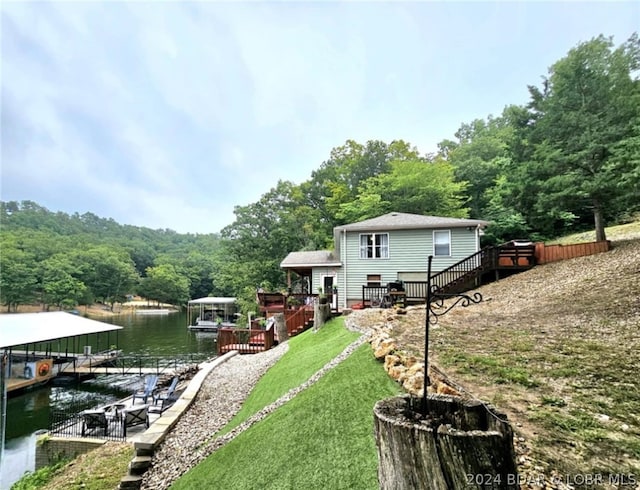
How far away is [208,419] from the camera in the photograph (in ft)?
21.9

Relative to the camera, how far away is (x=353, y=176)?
3538cm

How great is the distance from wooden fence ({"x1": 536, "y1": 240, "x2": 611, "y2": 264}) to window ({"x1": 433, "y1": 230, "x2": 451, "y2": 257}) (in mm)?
3801

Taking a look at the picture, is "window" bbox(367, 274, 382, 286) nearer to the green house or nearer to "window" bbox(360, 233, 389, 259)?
the green house

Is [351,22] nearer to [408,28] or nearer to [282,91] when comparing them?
[408,28]

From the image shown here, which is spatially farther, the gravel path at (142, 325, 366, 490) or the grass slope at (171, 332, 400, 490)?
the gravel path at (142, 325, 366, 490)

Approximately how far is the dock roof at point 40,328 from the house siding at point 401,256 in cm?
1267

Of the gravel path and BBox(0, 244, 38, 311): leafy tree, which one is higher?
BBox(0, 244, 38, 311): leafy tree

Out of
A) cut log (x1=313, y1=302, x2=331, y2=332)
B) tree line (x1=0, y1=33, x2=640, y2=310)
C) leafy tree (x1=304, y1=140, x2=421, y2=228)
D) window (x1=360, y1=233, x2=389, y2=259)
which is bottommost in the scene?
cut log (x1=313, y1=302, x2=331, y2=332)

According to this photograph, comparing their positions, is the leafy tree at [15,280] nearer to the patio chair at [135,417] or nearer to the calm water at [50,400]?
the calm water at [50,400]

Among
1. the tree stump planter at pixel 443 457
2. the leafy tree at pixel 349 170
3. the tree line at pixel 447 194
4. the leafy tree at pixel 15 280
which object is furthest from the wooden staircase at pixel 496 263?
the leafy tree at pixel 15 280

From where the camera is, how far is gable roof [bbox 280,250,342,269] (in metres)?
17.8

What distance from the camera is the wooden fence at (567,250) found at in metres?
12.9

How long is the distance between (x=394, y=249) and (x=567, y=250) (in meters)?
7.46

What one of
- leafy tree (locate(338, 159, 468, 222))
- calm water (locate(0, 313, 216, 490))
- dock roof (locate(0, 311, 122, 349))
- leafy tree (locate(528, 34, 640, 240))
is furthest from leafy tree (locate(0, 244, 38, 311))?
leafy tree (locate(528, 34, 640, 240))
